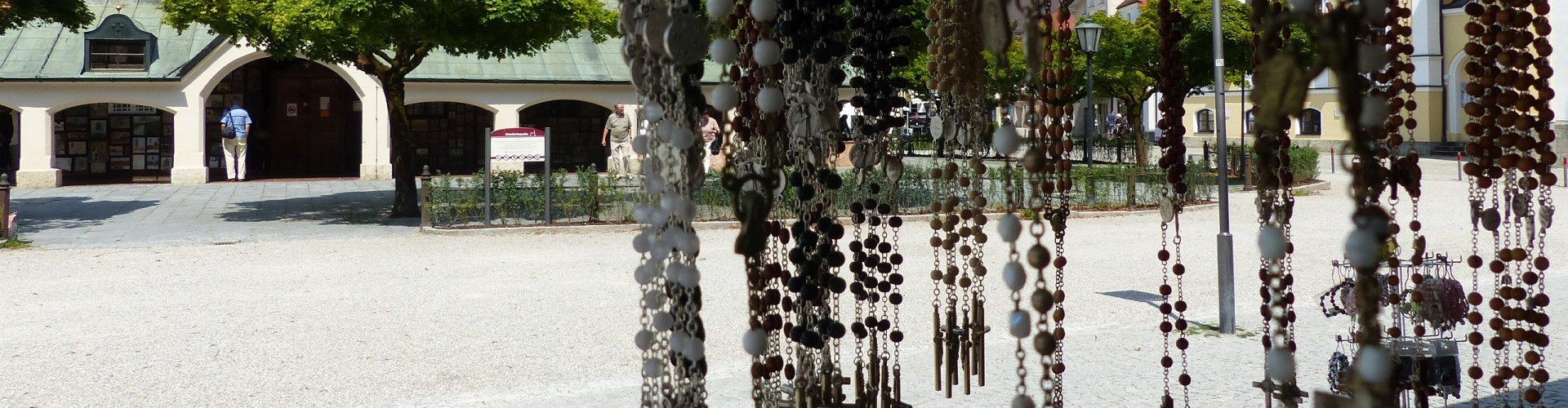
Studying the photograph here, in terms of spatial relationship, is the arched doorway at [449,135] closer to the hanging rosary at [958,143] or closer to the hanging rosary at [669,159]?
the hanging rosary at [958,143]

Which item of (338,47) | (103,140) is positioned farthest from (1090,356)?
(103,140)

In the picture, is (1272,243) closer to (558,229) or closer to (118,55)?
(558,229)

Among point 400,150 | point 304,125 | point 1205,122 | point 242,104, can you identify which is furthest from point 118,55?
point 1205,122

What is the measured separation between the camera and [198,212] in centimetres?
1505

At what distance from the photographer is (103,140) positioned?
877 inches

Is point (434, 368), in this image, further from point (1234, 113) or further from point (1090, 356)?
point (1234, 113)

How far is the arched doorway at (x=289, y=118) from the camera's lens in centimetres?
2272

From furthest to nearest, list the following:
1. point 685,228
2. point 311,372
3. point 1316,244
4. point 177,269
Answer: point 1316,244
point 177,269
point 311,372
point 685,228

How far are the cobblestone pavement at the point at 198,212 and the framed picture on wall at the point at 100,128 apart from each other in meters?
2.59

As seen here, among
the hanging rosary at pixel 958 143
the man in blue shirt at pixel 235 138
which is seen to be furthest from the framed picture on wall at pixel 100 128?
the hanging rosary at pixel 958 143

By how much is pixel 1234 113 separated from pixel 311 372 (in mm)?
31360

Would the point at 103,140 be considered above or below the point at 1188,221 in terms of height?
above

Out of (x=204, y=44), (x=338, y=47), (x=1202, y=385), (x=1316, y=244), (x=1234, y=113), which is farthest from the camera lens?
(x=1234, y=113)

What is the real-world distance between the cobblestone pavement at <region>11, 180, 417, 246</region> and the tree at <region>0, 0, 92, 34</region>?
2153 mm
